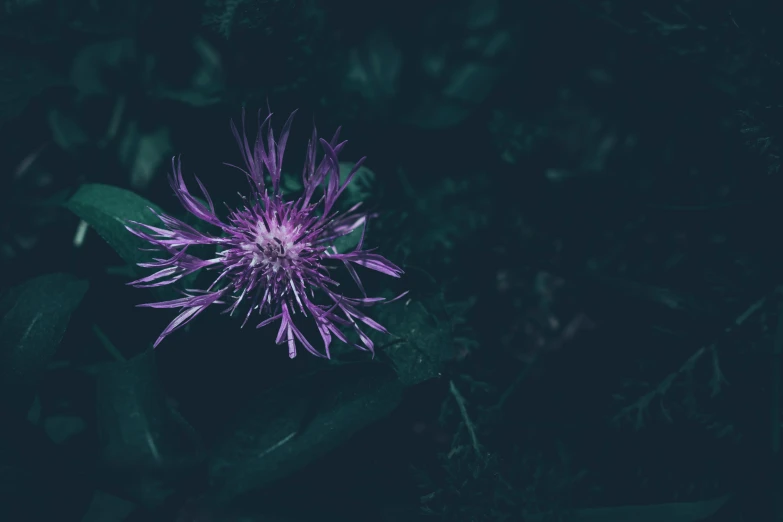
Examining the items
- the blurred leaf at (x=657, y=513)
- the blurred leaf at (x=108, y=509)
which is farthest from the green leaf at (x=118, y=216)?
the blurred leaf at (x=657, y=513)

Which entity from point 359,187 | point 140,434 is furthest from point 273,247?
point 140,434

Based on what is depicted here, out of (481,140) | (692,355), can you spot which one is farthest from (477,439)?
(481,140)

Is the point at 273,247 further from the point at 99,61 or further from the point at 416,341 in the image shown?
the point at 99,61

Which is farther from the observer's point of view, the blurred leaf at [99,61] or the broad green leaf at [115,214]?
the blurred leaf at [99,61]

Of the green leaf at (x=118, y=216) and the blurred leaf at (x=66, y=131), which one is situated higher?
the blurred leaf at (x=66, y=131)

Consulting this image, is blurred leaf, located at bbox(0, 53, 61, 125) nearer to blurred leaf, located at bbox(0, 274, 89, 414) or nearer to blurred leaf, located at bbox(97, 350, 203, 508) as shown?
blurred leaf, located at bbox(0, 274, 89, 414)

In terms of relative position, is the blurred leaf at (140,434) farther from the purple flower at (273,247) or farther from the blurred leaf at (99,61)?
the blurred leaf at (99,61)

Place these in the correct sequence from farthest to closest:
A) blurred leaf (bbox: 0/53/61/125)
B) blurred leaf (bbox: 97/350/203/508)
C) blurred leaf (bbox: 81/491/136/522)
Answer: blurred leaf (bbox: 0/53/61/125) → blurred leaf (bbox: 81/491/136/522) → blurred leaf (bbox: 97/350/203/508)

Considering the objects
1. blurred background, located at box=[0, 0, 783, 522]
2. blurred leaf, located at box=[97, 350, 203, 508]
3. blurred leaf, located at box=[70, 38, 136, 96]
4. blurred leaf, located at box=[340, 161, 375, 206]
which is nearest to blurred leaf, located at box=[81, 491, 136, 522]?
blurred background, located at box=[0, 0, 783, 522]
